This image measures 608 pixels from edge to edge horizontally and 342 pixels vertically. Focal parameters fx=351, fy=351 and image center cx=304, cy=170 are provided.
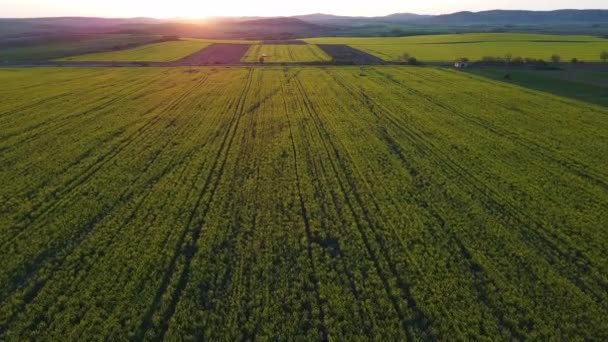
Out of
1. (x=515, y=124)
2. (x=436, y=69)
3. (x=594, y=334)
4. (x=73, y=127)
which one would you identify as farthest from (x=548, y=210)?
(x=436, y=69)

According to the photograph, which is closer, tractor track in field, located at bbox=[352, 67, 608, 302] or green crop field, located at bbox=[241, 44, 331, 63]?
tractor track in field, located at bbox=[352, 67, 608, 302]

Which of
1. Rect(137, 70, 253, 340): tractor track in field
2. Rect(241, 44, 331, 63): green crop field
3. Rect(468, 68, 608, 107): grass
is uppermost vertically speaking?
Rect(241, 44, 331, 63): green crop field

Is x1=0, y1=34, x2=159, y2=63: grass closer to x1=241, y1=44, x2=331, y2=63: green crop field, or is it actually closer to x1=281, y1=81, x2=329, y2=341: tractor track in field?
x1=241, y1=44, x2=331, y2=63: green crop field

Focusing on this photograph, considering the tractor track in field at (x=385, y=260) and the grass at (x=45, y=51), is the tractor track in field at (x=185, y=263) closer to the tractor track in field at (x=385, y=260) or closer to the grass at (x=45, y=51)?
the tractor track in field at (x=385, y=260)

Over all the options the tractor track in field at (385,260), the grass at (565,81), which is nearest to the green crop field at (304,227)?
the tractor track in field at (385,260)

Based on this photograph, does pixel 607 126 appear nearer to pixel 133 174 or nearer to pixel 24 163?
pixel 133 174

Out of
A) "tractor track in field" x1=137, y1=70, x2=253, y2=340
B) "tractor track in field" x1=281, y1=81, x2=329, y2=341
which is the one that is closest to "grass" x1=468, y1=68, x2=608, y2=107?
"tractor track in field" x1=281, y1=81, x2=329, y2=341
